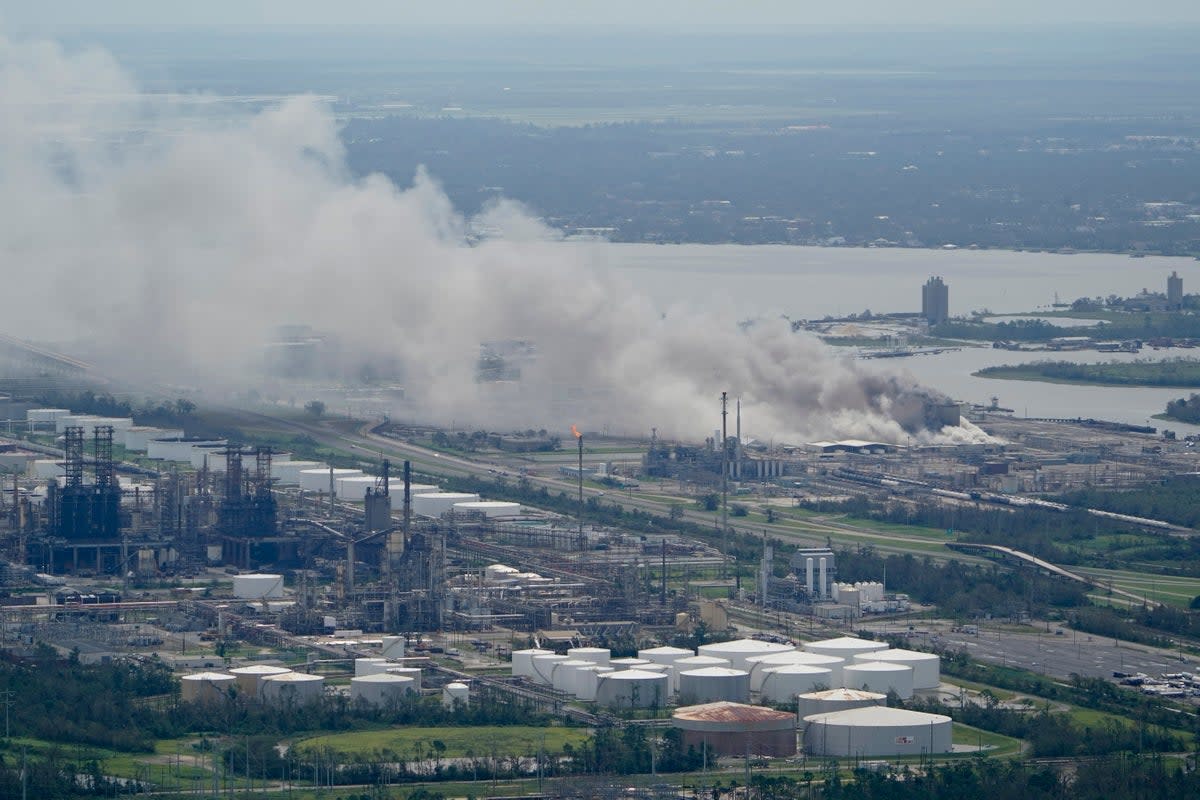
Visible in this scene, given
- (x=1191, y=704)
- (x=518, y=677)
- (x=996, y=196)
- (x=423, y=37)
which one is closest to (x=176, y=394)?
(x=518, y=677)

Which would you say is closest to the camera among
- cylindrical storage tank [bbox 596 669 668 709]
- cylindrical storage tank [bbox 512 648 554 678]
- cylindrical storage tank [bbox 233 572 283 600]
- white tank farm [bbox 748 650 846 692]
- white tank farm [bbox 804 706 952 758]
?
white tank farm [bbox 804 706 952 758]

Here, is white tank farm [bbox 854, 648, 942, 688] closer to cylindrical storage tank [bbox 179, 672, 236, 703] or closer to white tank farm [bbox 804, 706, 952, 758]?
white tank farm [bbox 804, 706, 952, 758]

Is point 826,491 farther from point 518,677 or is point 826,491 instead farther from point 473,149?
point 473,149

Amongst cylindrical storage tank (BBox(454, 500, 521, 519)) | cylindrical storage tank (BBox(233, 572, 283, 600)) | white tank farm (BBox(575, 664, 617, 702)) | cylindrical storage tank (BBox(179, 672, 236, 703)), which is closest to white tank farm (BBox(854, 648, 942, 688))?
white tank farm (BBox(575, 664, 617, 702))

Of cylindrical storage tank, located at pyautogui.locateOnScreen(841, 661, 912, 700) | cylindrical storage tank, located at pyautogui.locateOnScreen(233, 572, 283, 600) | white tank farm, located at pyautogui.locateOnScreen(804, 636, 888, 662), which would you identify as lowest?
cylindrical storage tank, located at pyautogui.locateOnScreen(841, 661, 912, 700)

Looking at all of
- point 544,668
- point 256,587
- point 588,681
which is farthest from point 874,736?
point 256,587

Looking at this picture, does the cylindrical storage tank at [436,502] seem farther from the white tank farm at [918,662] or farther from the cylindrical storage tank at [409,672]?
the white tank farm at [918,662]
